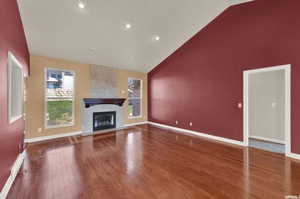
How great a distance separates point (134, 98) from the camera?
7.05 metres

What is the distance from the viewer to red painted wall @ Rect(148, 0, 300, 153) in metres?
3.04

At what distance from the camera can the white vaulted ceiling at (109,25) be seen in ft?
10.2

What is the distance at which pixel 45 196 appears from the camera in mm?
1862

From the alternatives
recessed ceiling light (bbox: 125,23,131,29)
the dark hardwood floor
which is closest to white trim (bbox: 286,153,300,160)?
the dark hardwood floor

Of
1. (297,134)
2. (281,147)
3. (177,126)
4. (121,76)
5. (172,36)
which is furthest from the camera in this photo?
(121,76)

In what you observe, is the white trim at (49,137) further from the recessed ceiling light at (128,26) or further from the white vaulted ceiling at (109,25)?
the recessed ceiling light at (128,26)

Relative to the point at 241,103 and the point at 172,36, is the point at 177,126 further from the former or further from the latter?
the point at 172,36

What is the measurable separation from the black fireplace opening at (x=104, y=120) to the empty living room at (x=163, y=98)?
0.14ft

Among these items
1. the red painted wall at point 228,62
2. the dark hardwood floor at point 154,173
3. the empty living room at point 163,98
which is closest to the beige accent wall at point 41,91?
the empty living room at point 163,98

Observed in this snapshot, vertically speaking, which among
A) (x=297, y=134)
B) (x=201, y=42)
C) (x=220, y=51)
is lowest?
(x=297, y=134)

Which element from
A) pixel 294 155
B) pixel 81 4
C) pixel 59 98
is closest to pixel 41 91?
pixel 59 98

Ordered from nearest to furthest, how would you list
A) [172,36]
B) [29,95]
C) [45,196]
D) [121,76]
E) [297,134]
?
[45,196]
[297,134]
[29,95]
[172,36]
[121,76]

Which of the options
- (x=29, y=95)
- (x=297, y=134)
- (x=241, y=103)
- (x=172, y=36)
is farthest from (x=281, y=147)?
(x=29, y=95)

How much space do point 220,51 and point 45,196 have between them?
17.2ft
